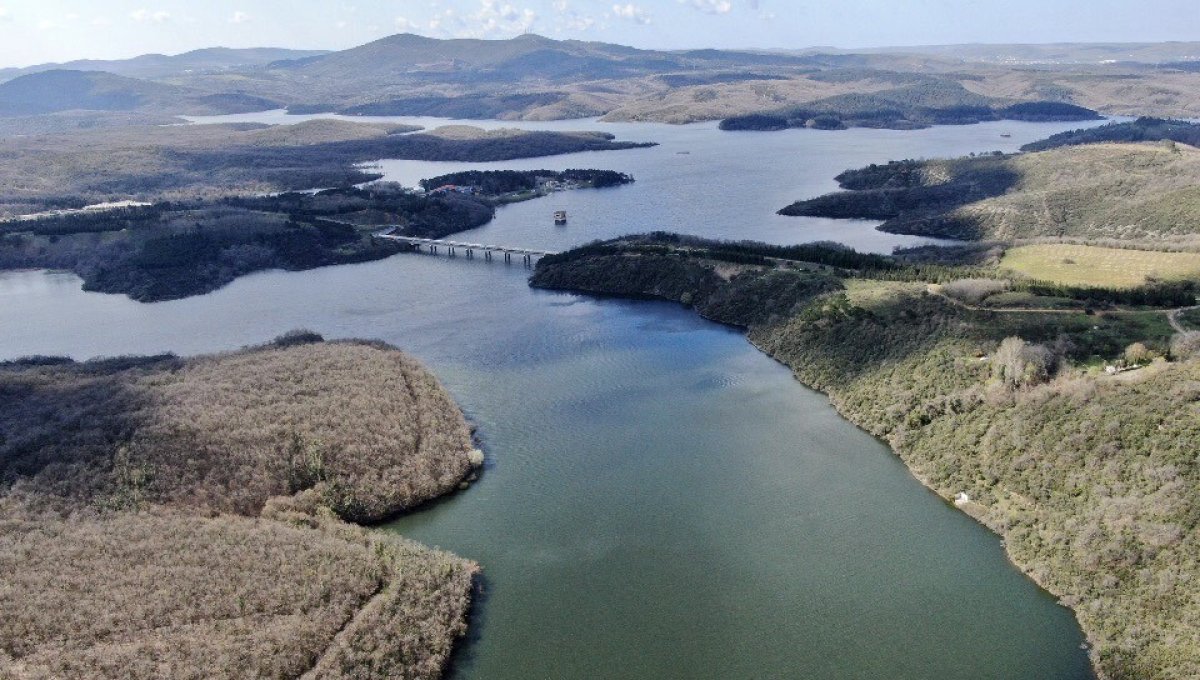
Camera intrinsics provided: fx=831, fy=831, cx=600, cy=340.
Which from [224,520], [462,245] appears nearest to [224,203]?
[462,245]

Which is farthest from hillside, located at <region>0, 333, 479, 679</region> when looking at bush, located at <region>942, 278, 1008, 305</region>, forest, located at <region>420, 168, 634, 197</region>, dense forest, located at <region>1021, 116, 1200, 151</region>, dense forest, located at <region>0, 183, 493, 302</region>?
dense forest, located at <region>1021, 116, 1200, 151</region>

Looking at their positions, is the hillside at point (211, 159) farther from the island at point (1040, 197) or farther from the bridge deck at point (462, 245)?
the island at point (1040, 197)

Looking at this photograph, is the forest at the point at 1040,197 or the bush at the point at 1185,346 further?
the forest at the point at 1040,197

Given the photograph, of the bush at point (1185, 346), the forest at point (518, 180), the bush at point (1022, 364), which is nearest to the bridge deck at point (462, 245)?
the forest at point (518, 180)

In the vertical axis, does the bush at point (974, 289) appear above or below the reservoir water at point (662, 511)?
above

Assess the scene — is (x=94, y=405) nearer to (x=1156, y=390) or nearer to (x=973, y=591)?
(x=973, y=591)

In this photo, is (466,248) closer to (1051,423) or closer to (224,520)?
(224,520)

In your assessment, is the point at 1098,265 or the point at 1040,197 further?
the point at 1040,197
